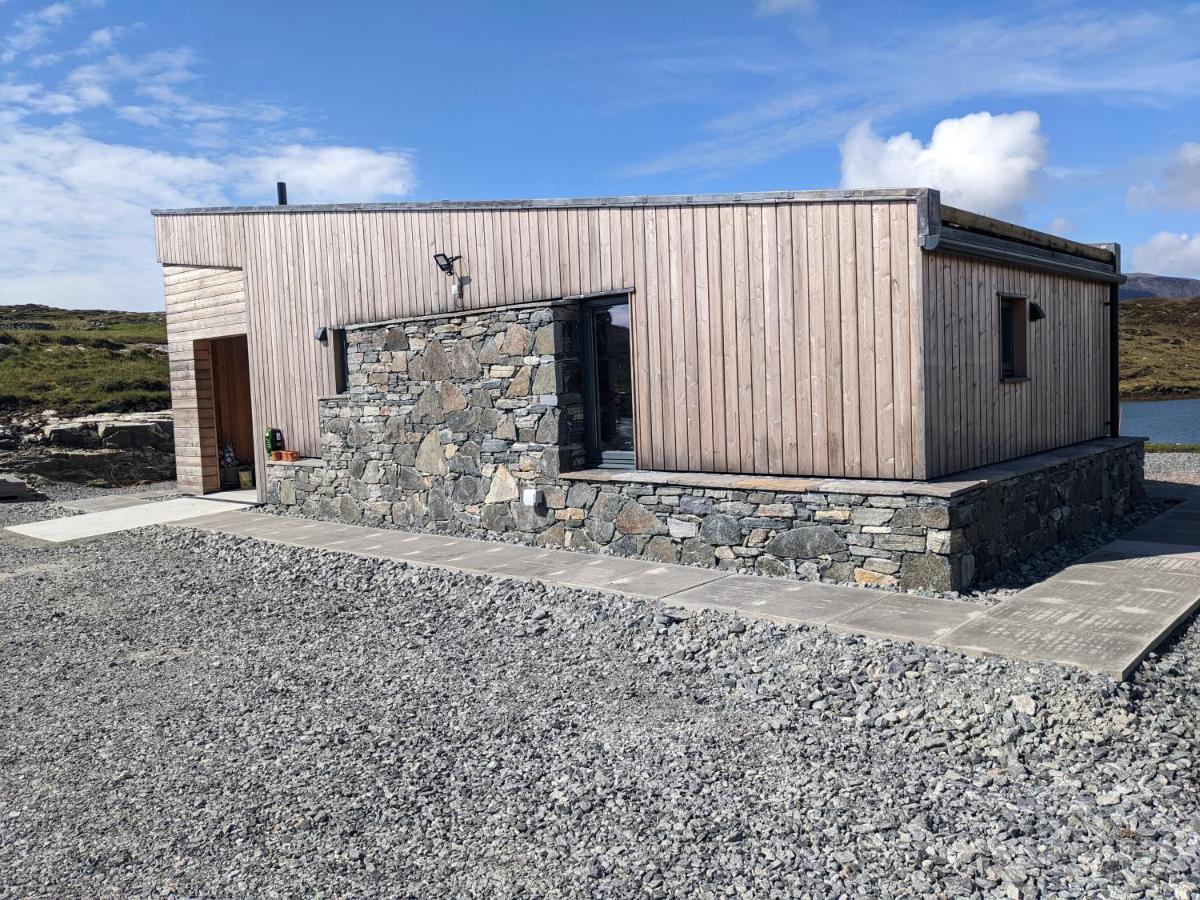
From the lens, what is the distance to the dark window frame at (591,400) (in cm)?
816

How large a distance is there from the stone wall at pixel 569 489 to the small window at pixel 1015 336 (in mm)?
912

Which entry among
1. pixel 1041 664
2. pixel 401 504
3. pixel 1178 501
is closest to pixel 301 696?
pixel 1041 664

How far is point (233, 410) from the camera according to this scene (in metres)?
14.1

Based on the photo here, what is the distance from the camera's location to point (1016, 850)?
117 inches

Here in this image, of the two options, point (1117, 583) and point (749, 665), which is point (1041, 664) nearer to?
point (749, 665)

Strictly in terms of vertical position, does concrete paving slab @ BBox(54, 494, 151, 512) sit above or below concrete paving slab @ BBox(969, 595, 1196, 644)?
above

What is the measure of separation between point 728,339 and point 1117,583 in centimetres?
326

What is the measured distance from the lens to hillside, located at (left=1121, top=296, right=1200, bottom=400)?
41.7 meters

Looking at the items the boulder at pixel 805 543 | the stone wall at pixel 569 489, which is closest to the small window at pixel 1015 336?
the stone wall at pixel 569 489

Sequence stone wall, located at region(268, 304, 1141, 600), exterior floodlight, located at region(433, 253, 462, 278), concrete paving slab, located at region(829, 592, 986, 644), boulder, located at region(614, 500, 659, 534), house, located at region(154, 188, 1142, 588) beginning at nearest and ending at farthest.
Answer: concrete paving slab, located at region(829, 592, 986, 644), stone wall, located at region(268, 304, 1141, 600), house, located at region(154, 188, 1142, 588), boulder, located at region(614, 500, 659, 534), exterior floodlight, located at region(433, 253, 462, 278)

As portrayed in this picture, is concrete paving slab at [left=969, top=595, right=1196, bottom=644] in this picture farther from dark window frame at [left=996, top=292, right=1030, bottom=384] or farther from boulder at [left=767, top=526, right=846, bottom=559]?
dark window frame at [left=996, top=292, right=1030, bottom=384]

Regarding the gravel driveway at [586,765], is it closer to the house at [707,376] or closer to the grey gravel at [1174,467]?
the house at [707,376]

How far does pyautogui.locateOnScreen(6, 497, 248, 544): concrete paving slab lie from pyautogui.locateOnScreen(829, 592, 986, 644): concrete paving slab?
8.73 meters

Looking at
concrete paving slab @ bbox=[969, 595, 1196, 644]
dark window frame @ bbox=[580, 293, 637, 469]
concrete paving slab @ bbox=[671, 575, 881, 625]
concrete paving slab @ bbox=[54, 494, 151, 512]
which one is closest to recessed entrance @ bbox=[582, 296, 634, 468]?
dark window frame @ bbox=[580, 293, 637, 469]
